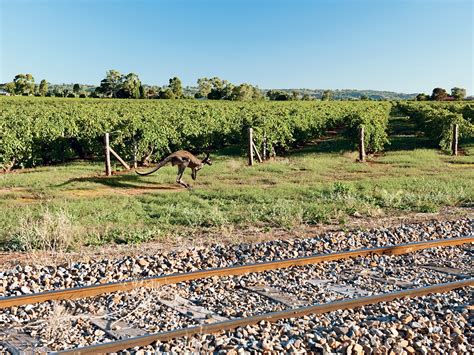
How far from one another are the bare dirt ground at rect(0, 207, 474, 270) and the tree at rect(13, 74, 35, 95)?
343 feet

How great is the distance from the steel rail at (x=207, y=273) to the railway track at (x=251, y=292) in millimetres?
12

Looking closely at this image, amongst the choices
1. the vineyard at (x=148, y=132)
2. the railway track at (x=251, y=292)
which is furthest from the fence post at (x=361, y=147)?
the railway track at (x=251, y=292)

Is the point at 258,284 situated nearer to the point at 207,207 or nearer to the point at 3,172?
the point at 207,207

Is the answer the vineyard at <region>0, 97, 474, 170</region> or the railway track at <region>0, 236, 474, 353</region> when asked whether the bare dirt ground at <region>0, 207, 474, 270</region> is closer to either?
the railway track at <region>0, 236, 474, 353</region>

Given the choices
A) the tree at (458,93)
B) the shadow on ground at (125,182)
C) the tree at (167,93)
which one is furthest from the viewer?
the tree at (458,93)

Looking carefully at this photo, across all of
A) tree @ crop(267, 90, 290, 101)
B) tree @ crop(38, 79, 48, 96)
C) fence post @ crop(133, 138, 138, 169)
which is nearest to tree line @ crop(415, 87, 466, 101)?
tree @ crop(267, 90, 290, 101)

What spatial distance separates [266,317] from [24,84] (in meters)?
111

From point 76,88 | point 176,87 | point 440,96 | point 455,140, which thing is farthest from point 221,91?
point 455,140

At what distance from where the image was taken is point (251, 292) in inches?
292

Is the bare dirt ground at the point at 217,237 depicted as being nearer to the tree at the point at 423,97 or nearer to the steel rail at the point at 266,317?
the steel rail at the point at 266,317

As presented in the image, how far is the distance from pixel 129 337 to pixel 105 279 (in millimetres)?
2243

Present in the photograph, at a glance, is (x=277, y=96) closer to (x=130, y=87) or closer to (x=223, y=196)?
(x=130, y=87)

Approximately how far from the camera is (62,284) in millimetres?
7750

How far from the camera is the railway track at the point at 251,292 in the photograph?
6023 mm
